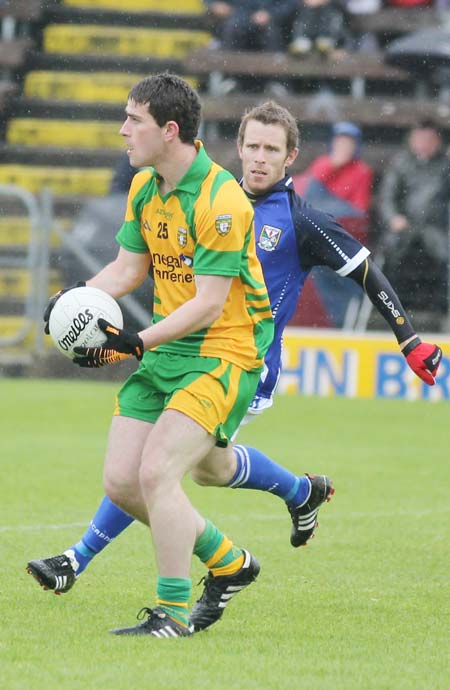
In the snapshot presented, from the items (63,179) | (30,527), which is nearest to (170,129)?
(30,527)

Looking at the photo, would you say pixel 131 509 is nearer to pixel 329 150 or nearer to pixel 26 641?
pixel 26 641

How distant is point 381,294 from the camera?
677 centimetres

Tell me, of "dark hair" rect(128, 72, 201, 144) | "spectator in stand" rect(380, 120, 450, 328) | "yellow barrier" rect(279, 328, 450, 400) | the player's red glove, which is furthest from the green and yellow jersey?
"spectator in stand" rect(380, 120, 450, 328)

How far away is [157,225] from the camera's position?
5.64 meters

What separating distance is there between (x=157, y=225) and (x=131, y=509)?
3.48 ft

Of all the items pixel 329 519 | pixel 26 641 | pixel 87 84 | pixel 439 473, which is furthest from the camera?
pixel 87 84

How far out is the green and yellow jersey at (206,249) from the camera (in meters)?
5.45

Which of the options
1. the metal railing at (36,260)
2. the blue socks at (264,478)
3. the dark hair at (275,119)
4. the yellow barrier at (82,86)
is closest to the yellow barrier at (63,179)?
the yellow barrier at (82,86)

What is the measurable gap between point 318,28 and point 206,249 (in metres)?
13.2

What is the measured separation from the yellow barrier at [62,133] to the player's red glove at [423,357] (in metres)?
13.5

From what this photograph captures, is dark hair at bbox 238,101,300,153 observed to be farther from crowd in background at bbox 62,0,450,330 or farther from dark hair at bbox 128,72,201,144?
crowd in background at bbox 62,0,450,330

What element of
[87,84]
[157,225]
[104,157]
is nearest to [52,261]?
[104,157]

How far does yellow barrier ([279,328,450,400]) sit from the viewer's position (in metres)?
14.9

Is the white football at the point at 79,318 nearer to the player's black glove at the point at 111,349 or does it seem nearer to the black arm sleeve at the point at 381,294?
the player's black glove at the point at 111,349
